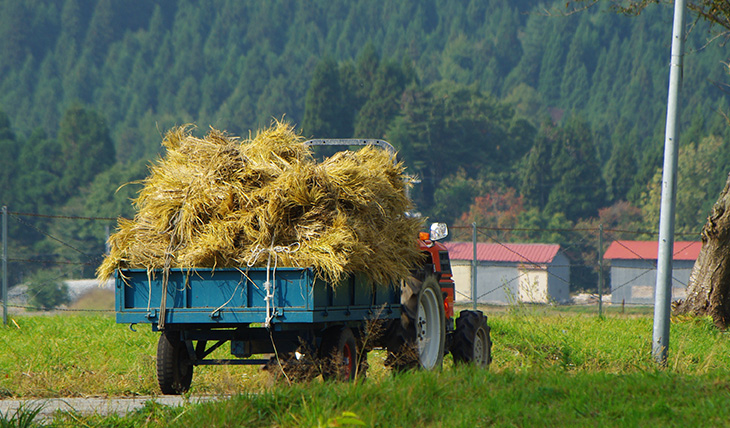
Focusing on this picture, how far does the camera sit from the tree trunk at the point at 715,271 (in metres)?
15.6

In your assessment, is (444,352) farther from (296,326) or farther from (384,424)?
(384,424)

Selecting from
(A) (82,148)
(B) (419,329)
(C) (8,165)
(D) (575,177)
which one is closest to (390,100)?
(D) (575,177)

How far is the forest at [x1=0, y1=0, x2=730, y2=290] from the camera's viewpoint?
81562mm

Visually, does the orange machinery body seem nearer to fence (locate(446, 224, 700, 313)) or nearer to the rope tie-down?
the rope tie-down

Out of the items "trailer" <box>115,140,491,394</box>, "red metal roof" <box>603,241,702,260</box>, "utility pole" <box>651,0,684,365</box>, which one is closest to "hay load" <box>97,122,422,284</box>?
"trailer" <box>115,140,491,394</box>

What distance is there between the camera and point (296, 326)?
799 centimetres

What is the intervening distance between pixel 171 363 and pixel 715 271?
1075 centimetres

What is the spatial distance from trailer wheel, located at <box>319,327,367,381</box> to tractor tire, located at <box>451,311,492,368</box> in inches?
69.2

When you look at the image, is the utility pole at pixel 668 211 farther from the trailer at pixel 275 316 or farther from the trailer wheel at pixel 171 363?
the trailer wheel at pixel 171 363

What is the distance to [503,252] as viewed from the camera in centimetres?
6638

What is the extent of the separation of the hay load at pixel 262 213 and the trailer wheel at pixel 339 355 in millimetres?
626

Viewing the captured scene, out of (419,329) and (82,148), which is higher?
(82,148)

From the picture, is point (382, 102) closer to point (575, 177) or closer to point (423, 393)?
point (575, 177)

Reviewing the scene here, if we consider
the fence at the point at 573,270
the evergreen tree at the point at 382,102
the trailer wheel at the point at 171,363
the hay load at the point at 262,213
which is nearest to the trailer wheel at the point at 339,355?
the hay load at the point at 262,213
